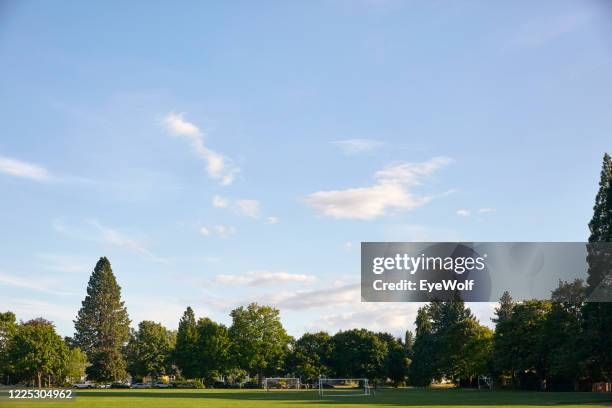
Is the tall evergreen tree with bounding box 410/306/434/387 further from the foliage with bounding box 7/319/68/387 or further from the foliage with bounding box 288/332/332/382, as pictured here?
the foliage with bounding box 7/319/68/387

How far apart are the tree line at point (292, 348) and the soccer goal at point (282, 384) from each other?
209 cm

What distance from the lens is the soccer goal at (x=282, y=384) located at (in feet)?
301

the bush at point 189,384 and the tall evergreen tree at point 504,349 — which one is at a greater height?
the tall evergreen tree at point 504,349

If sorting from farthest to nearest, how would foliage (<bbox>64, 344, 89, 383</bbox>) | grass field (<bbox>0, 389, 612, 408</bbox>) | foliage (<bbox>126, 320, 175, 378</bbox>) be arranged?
foliage (<bbox>126, 320, 175, 378</bbox>) < foliage (<bbox>64, 344, 89, 383</bbox>) < grass field (<bbox>0, 389, 612, 408</bbox>)

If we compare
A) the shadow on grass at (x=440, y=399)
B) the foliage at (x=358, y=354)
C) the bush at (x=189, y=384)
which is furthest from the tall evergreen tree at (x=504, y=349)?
the bush at (x=189, y=384)

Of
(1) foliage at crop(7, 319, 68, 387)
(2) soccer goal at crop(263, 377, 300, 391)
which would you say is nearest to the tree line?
(1) foliage at crop(7, 319, 68, 387)

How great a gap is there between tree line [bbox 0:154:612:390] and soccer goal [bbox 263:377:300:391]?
2.09m

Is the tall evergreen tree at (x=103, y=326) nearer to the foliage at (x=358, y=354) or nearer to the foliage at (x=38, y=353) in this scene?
the foliage at (x=38, y=353)

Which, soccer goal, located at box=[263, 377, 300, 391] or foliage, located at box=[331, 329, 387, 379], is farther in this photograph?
foliage, located at box=[331, 329, 387, 379]

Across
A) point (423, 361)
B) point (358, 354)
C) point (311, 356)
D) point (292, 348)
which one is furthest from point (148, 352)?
point (423, 361)

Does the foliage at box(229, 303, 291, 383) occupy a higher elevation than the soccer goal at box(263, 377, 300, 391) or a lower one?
higher

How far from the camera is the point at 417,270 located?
200ft

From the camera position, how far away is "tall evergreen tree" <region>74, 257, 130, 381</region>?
106 m

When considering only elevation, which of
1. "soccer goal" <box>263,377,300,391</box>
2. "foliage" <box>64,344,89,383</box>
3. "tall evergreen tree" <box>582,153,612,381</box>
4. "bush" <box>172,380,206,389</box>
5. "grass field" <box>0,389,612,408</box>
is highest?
"tall evergreen tree" <box>582,153,612,381</box>
